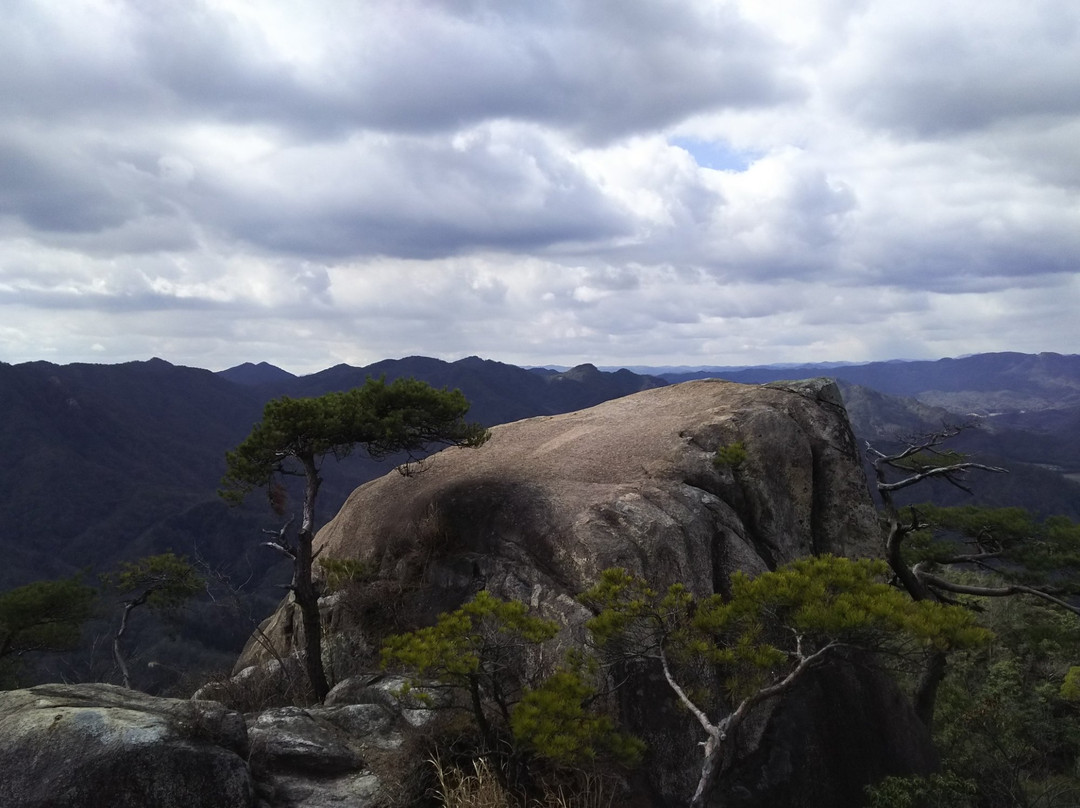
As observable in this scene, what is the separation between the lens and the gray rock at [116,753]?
29.8 feet

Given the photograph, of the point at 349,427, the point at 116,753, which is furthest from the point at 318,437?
the point at 116,753

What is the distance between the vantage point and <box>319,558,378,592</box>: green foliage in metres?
17.9

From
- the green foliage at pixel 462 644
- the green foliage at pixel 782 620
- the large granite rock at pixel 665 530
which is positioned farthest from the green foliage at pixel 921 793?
the green foliage at pixel 462 644

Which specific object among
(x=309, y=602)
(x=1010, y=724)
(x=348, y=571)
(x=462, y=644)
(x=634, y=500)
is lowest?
(x=1010, y=724)

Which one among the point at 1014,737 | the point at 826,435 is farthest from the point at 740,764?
the point at 1014,737

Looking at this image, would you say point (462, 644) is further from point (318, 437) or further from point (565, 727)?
Result: point (318, 437)

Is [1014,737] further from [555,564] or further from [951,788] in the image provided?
[555,564]

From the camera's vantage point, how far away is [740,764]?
13.2 metres

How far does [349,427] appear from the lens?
1712 cm

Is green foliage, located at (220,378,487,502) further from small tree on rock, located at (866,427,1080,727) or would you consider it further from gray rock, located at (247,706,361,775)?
small tree on rock, located at (866,427,1080,727)

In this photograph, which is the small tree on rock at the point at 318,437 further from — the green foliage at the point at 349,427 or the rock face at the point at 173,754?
the rock face at the point at 173,754

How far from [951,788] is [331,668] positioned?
1294 centimetres

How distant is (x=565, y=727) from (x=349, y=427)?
9352 millimetres

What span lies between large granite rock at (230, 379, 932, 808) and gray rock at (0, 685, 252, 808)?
19.8 feet
